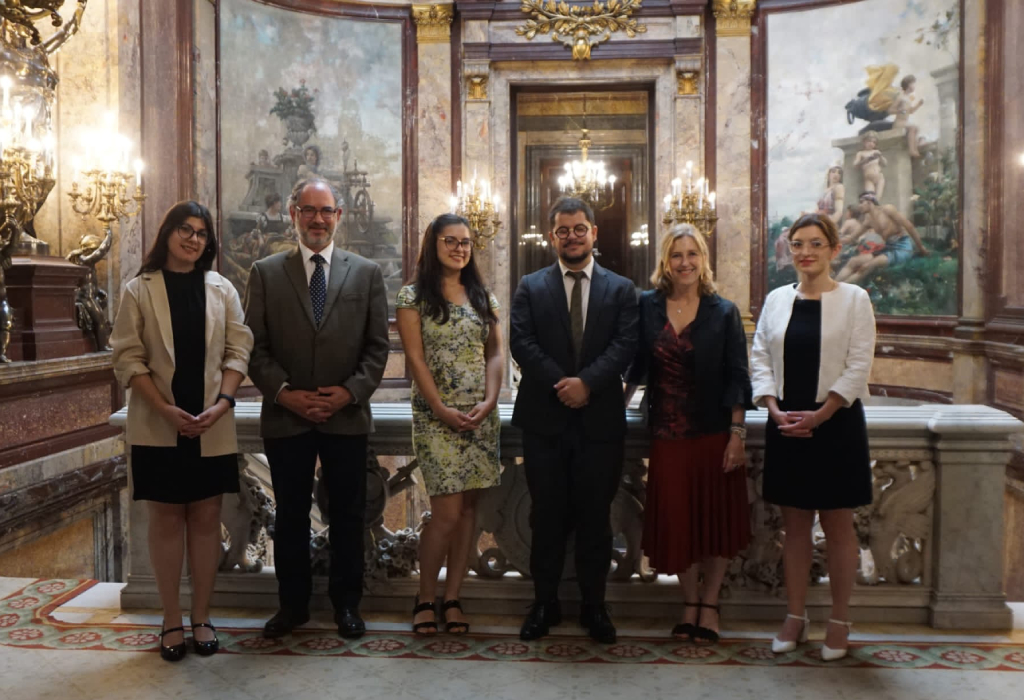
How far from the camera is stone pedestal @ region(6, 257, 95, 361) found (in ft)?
19.4

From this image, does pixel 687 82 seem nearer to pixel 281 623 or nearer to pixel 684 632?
pixel 684 632

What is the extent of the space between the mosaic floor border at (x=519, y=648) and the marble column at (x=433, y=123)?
26.7 feet

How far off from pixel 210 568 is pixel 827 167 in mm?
9644

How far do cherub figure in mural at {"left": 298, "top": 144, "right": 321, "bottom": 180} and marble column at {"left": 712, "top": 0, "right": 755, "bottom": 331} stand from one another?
5354mm

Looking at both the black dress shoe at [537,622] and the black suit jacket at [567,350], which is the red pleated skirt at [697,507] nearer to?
the black suit jacket at [567,350]

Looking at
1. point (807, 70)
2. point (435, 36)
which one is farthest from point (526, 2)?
point (807, 70)

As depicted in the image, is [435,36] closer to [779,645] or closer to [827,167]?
[827,167]

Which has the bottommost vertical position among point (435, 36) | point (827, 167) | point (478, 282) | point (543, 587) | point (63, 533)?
point (63, 533)

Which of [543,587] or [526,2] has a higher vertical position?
[526,2]

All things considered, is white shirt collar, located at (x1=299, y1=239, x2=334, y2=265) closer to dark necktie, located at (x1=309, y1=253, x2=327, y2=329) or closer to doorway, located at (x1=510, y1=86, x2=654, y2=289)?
dark necktie, located at (x1=309, y1=253, x2=327, y2=329)

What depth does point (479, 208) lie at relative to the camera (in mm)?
10828

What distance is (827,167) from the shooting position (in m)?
10.7

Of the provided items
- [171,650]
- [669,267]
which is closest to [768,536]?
[669,267]

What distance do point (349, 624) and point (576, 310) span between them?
1.69m
